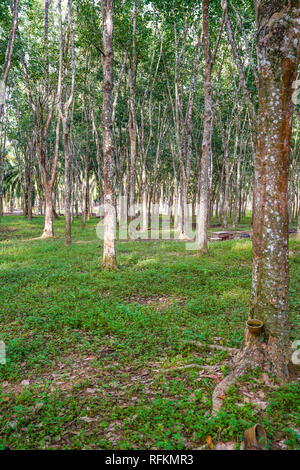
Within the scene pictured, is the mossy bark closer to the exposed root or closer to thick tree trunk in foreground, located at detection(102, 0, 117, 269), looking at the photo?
the exposed root

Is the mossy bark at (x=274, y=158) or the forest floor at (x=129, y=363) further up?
the mossy bark at (x=274, y=158)

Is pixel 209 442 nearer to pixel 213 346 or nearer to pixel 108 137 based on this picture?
pixel 213 346

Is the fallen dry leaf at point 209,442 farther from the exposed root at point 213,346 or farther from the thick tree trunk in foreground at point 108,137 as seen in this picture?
the thick tree trunk in foreground at point 108,137

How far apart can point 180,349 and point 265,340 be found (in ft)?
4.85

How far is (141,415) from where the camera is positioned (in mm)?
3363

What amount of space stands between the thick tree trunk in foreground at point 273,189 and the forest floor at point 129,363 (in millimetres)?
328

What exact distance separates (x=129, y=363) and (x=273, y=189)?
129 inches

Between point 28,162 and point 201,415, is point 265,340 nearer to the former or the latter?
point 201,415

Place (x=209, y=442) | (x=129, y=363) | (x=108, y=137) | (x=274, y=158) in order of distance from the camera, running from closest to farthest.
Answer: (x=209, y=442) < (x=274, y=158) < (x=129, y=363) < (x=108, y=137)

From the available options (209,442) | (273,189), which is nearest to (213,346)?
(209,442)

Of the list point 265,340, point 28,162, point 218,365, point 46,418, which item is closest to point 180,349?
point 218,365

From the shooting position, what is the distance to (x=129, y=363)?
462 cm

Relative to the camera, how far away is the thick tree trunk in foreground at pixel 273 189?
3.63 metres

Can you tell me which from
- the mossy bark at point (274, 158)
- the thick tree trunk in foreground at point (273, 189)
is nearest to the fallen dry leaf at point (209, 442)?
the thick tree trunk in foreground at point (273, 189)
